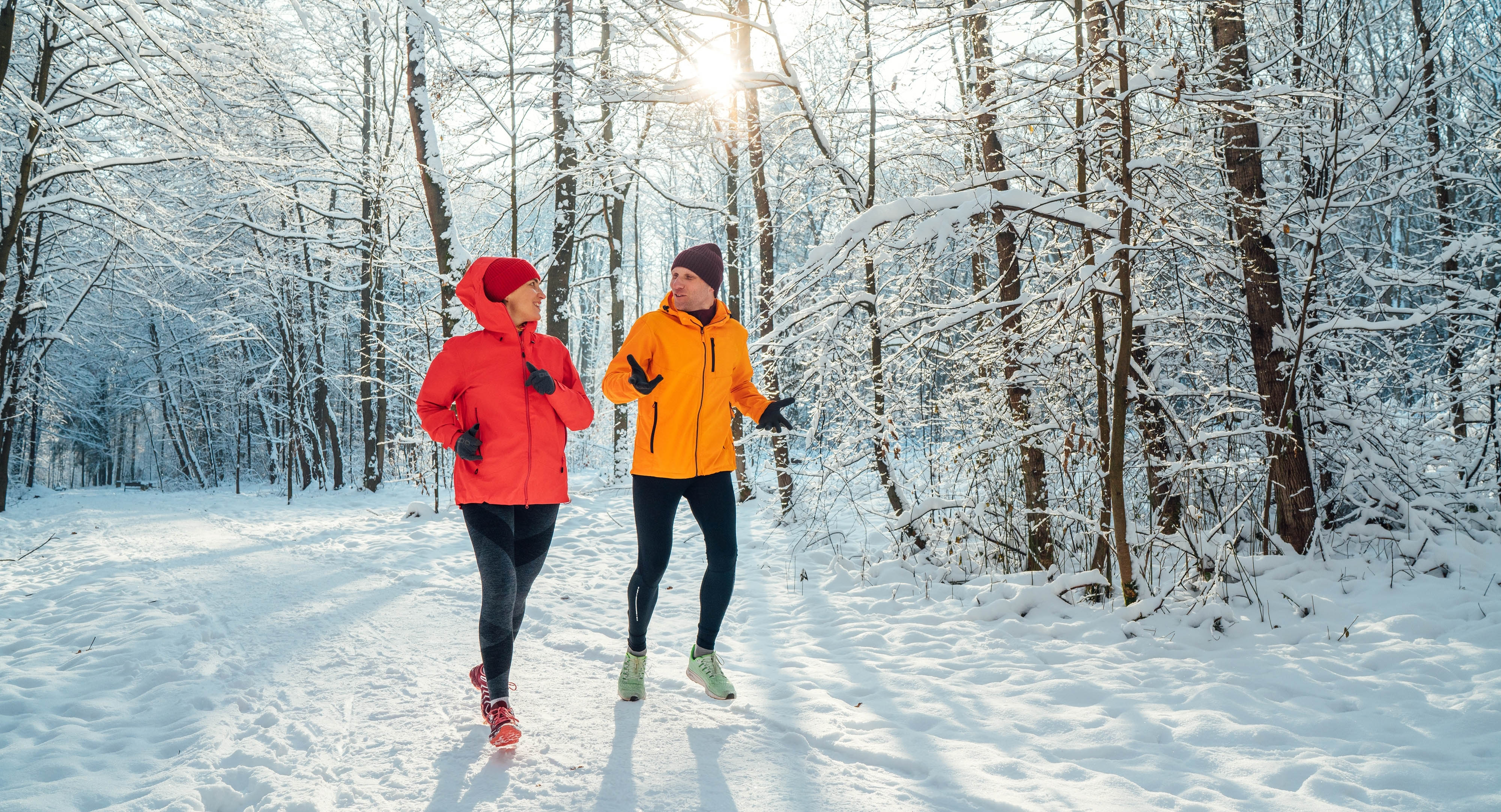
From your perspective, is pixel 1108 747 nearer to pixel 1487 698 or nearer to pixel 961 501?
pixel 1487 698

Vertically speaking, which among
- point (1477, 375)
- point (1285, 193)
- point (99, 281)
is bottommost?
point (1477, 375)

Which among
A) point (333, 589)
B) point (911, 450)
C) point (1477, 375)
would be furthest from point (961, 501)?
point (333, 589)

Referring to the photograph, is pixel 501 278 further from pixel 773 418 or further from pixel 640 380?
pixel 773 418

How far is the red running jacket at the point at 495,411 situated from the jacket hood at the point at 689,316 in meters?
0.59

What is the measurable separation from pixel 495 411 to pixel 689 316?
90 centimetres

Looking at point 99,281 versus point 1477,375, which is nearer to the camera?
point 1477,375

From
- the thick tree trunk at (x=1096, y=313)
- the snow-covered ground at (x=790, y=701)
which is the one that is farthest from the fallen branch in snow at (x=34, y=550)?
the thick tree trunk at (x=1096, y=313)

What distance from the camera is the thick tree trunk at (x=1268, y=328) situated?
15.5ft

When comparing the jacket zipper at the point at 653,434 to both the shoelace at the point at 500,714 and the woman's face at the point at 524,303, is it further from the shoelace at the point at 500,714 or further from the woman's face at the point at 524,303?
the shoelace at the point at 500,714

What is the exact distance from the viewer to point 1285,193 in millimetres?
5488

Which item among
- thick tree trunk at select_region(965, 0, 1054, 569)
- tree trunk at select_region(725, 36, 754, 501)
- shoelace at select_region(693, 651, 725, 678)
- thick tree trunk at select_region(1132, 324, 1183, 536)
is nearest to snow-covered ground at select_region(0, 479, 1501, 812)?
shoelace at select_region(693, 651, 725, 678)

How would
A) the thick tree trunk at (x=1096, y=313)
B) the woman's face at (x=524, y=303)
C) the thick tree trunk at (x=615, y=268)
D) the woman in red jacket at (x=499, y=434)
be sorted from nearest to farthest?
the woman in red jacket at (x=499, y=434)
the woman's face at (x=524, y=303)
the thick tree trunk at (x=1096, y=313)
the thick tree trunk at (x=615, y=268)

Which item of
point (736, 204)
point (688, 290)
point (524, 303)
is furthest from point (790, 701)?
point (736, 204)

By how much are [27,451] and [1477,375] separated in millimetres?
37091
